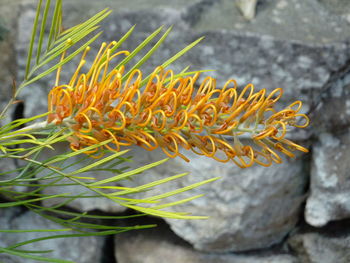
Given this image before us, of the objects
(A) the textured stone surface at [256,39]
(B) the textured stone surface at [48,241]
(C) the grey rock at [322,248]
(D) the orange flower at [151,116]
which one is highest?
(D) the orange flower at [151,116]

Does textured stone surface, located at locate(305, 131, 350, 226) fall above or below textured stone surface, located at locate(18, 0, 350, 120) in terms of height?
below

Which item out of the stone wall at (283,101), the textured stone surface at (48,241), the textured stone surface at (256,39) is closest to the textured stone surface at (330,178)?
the stone wall at (283,101)

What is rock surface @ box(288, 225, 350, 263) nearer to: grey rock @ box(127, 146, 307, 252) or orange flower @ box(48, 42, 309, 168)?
grey rock @ box(127, 146, 307, 252)

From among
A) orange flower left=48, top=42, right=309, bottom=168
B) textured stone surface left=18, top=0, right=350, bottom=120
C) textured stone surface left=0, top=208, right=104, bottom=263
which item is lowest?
textured stone surface left=0, top=208, right=104, bottom=263

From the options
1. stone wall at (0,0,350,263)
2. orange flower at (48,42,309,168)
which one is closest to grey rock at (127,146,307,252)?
stone wall at (0,0,350,263)

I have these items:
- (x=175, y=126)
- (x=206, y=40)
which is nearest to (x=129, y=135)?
(x=175, y=126)

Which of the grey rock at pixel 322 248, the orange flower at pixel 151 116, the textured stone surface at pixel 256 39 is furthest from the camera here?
the grey rock at pixel 322 248

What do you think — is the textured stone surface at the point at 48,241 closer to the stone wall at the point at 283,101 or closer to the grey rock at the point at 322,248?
the stone wall at the point at 283,101

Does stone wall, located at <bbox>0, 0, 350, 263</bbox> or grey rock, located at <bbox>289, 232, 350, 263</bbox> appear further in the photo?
grey rock, located at <bbox>289, 232, 350, 263</bbox>

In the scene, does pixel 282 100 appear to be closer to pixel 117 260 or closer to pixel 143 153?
pixel 143 153
